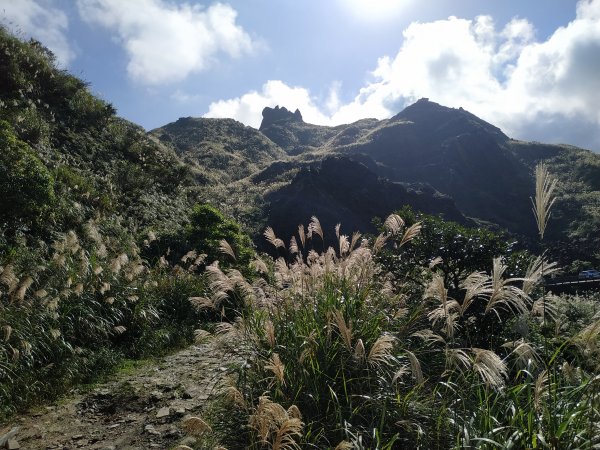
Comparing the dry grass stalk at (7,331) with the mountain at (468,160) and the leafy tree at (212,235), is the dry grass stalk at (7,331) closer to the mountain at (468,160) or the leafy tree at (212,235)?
the leafy tree at (212,235)

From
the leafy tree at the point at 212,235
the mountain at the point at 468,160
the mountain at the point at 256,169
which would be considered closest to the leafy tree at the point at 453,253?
the mountain at the point at 256,169

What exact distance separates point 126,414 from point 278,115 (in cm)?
14295

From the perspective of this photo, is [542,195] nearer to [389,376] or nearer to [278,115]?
[389,376]

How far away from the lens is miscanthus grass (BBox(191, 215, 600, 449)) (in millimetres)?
2580

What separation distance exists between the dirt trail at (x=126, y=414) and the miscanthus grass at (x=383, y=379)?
2.63ft

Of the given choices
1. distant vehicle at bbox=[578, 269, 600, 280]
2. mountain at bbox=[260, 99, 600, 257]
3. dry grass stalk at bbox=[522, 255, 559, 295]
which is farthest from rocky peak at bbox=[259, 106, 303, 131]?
dry grass stalk at bbox=[522, 255, 559, 295]

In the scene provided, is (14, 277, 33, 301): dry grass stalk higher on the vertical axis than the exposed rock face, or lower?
lower

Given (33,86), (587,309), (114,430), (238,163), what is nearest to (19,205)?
(114,430)

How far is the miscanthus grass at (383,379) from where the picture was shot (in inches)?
102

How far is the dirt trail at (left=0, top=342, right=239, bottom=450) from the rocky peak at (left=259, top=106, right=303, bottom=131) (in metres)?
136

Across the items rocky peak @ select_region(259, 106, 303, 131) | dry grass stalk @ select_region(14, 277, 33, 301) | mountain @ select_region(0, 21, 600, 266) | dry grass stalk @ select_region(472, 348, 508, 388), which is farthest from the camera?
Result: rocky peak @ select_region(259, 106, 303, 131)

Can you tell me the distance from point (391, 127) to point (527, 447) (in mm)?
120619

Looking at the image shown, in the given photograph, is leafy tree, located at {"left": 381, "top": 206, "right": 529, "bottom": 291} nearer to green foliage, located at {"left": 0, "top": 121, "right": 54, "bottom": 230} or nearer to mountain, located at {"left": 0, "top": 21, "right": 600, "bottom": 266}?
mountain, located at {"left": 0, "top": 21, "right": 600, "bottom": 266}

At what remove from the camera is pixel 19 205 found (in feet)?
27.2
